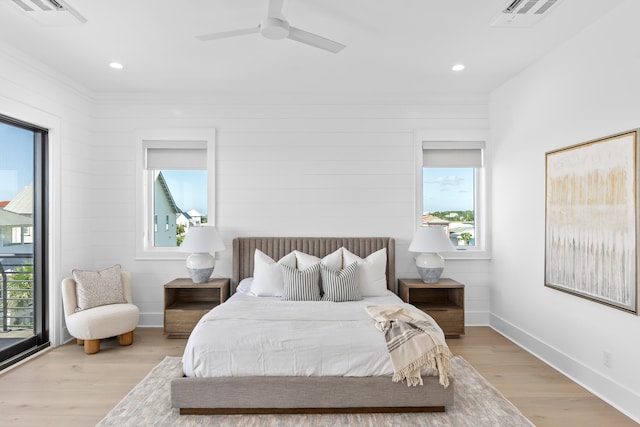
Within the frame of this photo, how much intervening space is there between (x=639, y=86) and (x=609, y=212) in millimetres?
881

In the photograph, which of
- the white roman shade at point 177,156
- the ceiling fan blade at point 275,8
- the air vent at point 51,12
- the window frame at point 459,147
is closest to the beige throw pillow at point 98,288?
the white roman shade at point 177,156

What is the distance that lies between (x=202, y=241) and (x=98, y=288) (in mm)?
1146

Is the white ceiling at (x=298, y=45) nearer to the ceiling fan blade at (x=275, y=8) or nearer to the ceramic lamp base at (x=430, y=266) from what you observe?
the ceiling fan blade at (x=275, y=8)

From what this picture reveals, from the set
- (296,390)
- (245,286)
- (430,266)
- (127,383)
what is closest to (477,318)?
(430,266)

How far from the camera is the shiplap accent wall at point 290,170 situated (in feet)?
16.2

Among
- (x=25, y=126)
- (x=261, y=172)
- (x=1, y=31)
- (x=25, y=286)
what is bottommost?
(x=25, y=286)

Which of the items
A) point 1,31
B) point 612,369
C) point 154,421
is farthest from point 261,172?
point 612,369

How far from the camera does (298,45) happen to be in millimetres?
3574

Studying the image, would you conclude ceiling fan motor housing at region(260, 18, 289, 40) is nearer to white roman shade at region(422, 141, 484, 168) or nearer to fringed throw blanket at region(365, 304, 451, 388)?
fringed throw blanket at region(365, 304, 451, 388)

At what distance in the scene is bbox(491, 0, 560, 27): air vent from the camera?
2.83m

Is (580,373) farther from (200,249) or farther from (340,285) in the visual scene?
(200,249)

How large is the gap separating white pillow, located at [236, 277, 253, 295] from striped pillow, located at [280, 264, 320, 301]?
18.0 inches

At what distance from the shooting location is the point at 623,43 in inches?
113

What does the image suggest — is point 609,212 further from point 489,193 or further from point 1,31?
point 1,31
